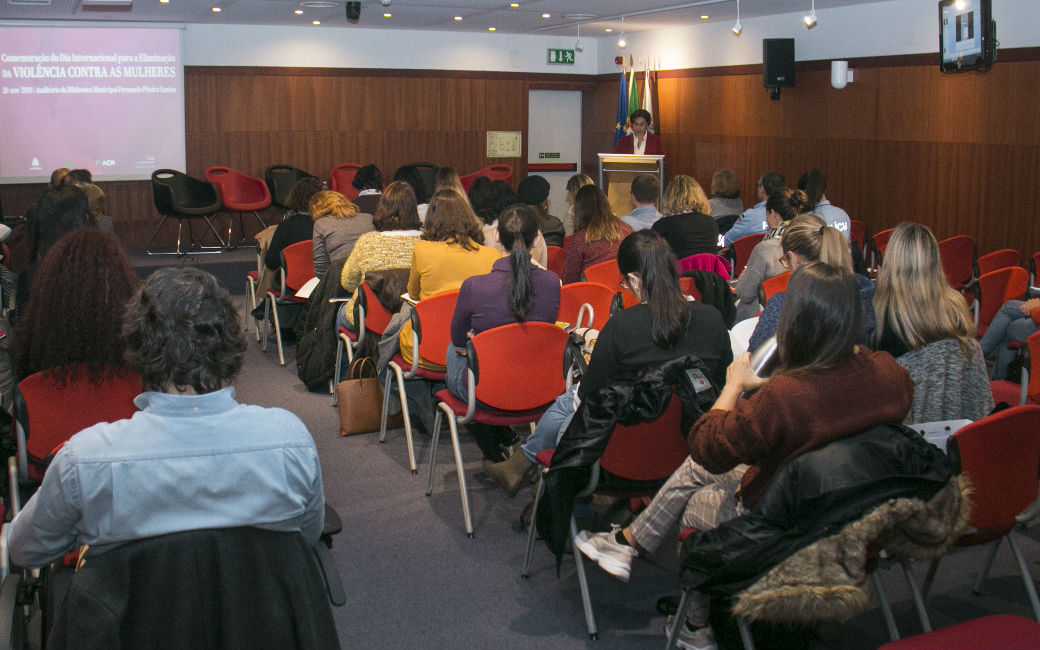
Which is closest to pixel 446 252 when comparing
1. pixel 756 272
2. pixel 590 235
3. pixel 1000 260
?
pixel 590 235

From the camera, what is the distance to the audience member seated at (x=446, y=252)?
4.87 m

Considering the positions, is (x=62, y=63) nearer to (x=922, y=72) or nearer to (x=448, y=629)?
(x=922, y=72)

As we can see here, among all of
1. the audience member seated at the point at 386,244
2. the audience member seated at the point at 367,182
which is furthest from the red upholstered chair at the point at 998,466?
the audience member seated at the point at 367,182

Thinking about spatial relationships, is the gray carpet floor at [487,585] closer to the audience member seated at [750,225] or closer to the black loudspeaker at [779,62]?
the audience member seated at [750,225]

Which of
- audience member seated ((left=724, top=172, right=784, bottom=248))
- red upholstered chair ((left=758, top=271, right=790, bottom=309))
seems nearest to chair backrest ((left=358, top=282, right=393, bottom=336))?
red upholstered chair ((left=758, top=271, right=790, bottom=309))

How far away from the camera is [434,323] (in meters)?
4.60

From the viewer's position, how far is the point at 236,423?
1.86 meters

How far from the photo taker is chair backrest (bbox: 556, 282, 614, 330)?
5098 millimetres

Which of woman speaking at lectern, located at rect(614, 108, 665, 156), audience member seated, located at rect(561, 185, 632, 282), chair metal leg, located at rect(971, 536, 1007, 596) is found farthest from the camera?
woman speaking at lectern, located at rect(614, 108, 665, 156)

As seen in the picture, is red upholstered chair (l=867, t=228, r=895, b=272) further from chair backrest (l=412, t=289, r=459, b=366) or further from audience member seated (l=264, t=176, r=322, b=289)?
audience member seated (l=264, t=176, r=322, b=289)

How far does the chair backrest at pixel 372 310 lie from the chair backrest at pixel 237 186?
22.1 ft

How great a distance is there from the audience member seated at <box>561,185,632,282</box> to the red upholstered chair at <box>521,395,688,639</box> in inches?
114

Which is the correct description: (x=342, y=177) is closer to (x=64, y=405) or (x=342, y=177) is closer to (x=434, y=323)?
(x=434, y=323)

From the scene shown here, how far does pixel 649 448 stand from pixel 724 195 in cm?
596
